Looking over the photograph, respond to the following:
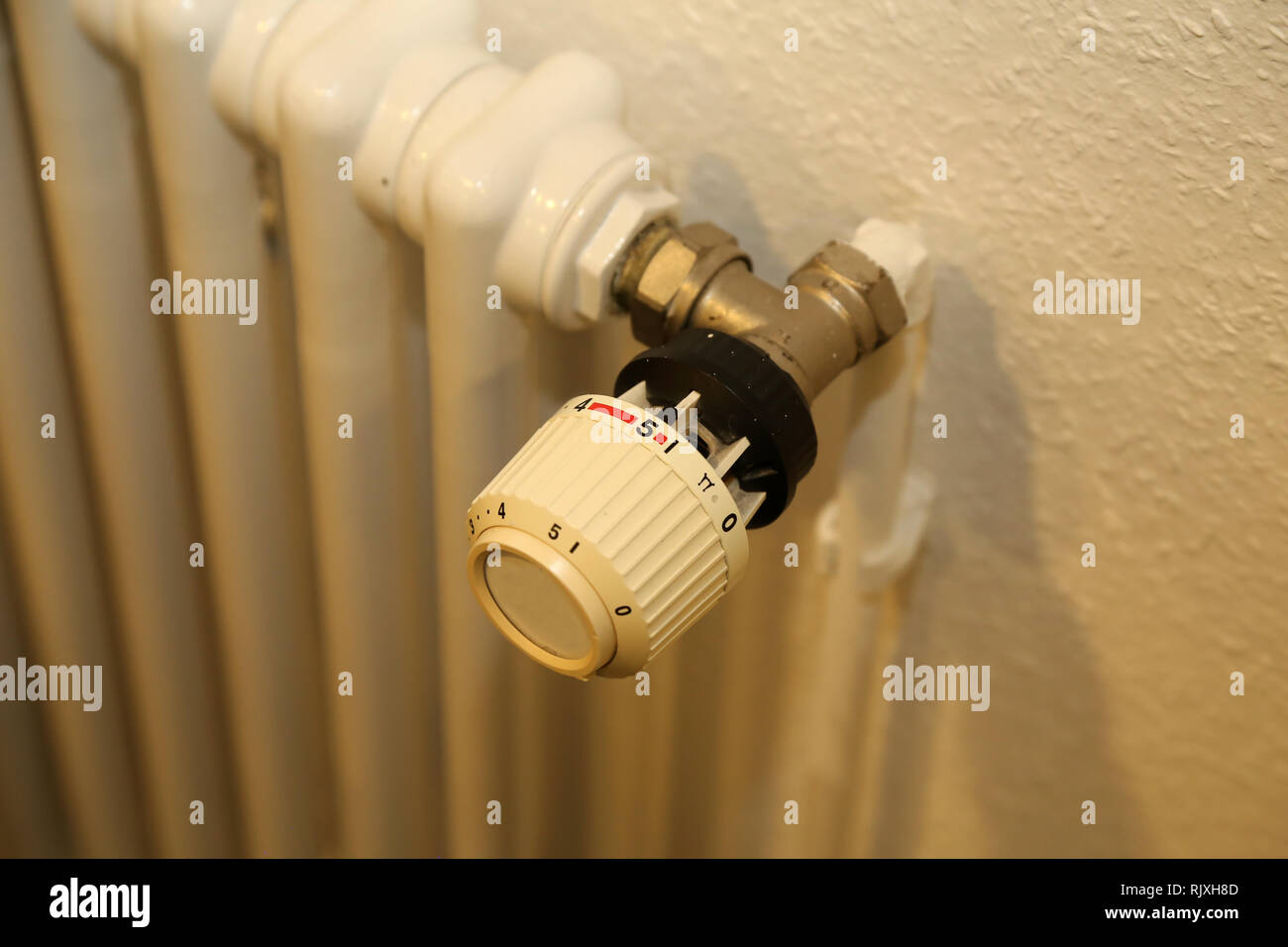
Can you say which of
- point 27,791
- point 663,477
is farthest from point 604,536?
point 27,791

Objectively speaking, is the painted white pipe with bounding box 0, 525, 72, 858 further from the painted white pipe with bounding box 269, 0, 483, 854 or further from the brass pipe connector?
the brass pipe connector

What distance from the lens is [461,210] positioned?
0.37m

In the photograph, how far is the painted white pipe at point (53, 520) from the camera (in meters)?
0.52

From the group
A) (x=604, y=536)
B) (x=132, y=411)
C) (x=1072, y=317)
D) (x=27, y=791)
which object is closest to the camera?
(x=604, y=536)

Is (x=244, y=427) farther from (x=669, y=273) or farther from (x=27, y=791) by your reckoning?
(x=27, y=791)

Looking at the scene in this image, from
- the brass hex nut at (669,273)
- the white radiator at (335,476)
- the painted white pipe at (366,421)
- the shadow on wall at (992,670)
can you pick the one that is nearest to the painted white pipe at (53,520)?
the white radiator at (335,476)

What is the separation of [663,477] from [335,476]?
21 centimetres

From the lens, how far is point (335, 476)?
0.47 meters

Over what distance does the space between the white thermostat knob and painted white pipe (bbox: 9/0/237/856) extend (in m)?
0.27

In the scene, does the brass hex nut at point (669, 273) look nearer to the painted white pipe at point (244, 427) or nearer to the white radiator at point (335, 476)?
the white radiator at point (335, 476)

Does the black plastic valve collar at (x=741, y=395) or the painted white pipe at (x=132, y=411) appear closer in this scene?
the black plastic valve collar at (x=741, y=395)

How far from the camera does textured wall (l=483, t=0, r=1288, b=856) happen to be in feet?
1.23

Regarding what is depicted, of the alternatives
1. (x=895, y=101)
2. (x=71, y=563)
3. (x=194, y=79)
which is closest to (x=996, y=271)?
(x=895, y=101)

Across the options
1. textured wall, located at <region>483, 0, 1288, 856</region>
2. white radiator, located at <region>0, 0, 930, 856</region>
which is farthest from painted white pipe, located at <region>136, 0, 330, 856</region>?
textured wall, located at <region>483, 0, 1288, 856</region>
